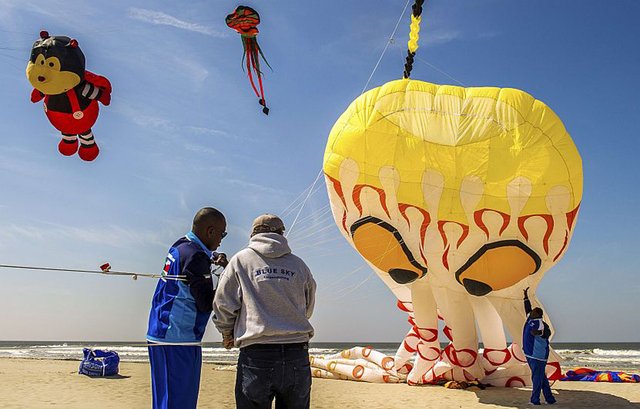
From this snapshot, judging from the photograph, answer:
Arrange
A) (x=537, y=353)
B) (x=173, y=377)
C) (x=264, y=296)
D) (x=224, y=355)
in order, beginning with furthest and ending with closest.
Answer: (x=224, y=355) < (x=537, y=353) < (x=173, y=377) < (x=264, y=296)

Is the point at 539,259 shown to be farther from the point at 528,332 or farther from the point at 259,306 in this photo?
the point at 259,306

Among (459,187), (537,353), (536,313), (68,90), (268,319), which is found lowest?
(537,353)

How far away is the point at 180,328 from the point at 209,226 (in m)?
0.62

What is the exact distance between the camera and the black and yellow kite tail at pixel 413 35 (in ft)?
27.4

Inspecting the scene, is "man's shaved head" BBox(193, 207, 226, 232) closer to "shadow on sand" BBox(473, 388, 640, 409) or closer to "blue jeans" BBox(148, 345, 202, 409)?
"blue jeans" BBox(148, 345, 202, 409)

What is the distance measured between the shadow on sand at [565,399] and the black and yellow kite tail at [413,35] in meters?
5.11

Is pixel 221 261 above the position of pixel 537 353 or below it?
above

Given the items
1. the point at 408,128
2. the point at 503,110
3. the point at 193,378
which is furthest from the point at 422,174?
the point at 193,378

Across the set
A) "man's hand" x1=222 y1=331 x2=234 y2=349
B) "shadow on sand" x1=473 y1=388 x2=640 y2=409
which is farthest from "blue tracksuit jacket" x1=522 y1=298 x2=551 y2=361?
"man's hand" x1=222 y1=331 x2=234 y2=349

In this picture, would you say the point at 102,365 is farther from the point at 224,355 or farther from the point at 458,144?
the point at 224,355

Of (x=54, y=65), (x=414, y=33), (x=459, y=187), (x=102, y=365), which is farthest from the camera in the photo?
(x=102, y=365)

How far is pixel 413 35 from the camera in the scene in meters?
8.58

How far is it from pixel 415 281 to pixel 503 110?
9.83 feet

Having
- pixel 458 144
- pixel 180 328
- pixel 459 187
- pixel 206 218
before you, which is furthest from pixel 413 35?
pixel 180 328
